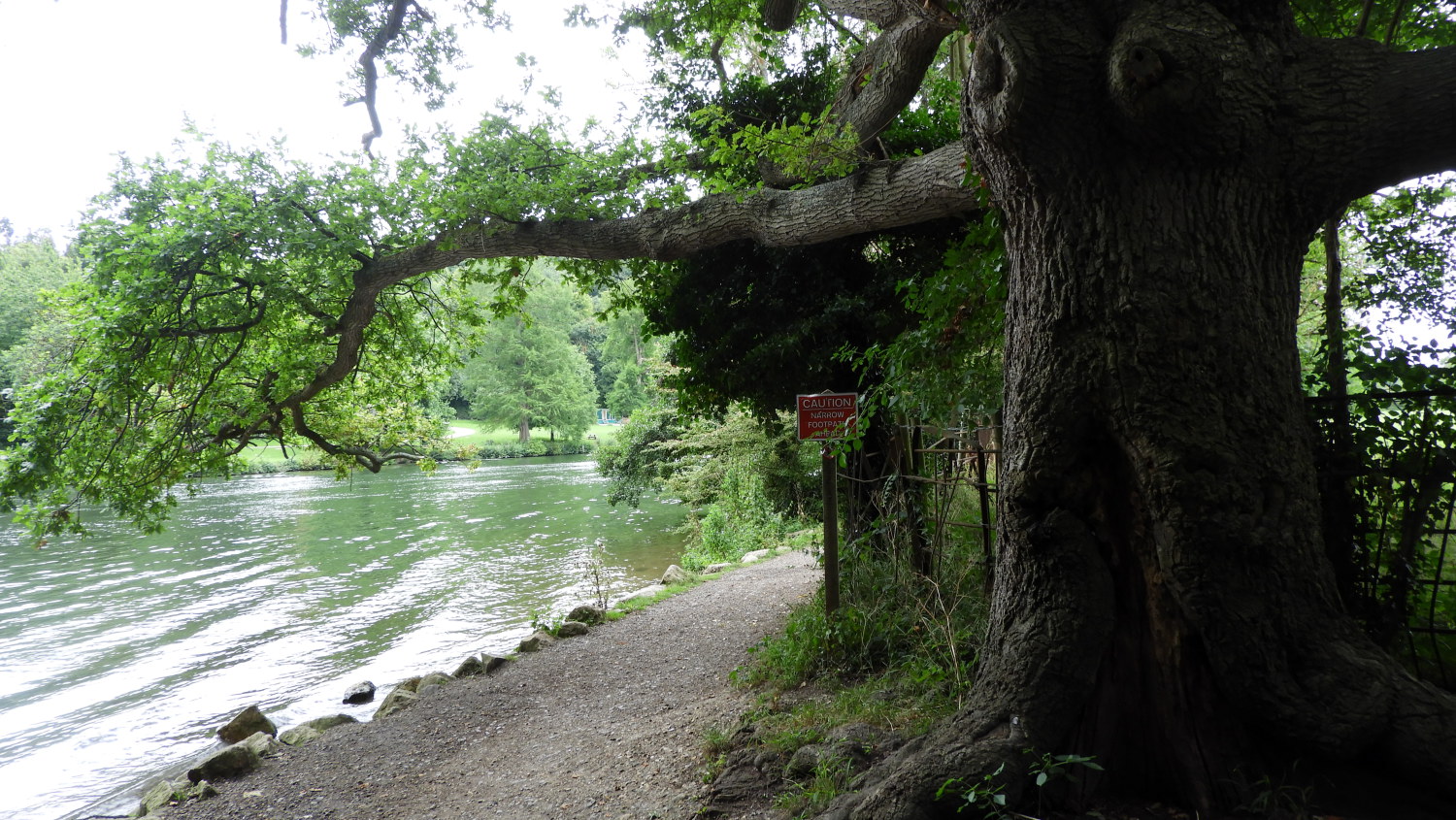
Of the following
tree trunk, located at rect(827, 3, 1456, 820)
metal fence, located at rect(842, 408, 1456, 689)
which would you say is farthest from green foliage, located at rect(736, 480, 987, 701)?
metal fence, located at rect(842, 408, 1456, 689)

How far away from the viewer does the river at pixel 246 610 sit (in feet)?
27.5

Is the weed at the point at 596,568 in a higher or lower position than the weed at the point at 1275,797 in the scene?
lower

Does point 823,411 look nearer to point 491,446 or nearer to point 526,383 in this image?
point 491,446

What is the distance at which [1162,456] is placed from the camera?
101 inches

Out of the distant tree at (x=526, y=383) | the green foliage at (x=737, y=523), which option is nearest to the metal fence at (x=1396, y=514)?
the green foliage at (x=737, y=523)

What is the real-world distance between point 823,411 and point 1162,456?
11.4 ft

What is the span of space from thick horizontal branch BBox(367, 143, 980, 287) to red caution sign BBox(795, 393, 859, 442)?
123 cm

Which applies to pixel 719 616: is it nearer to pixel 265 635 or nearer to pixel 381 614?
pixel 381 614

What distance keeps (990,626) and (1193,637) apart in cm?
72

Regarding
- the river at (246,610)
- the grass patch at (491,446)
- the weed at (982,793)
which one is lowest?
the river at (246,610)

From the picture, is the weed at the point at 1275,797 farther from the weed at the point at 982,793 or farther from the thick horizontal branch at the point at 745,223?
the thick horizontal branch at the point at 745,223

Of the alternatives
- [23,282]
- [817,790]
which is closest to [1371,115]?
[817,790]

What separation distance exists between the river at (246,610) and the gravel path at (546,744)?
1.76 metres

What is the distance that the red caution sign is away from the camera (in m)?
5.92
